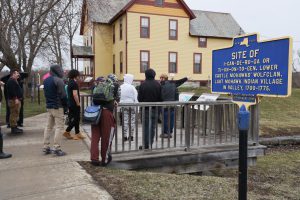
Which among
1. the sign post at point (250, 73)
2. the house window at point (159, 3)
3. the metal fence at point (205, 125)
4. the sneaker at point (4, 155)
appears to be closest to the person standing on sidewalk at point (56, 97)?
the sneaker at point (4, 155)

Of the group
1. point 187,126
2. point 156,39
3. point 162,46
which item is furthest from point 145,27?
point 187,126

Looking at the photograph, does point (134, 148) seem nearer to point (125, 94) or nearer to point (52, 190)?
point (125, 94)

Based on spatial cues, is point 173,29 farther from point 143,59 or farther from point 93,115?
point 93,115

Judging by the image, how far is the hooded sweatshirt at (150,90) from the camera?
688 cm

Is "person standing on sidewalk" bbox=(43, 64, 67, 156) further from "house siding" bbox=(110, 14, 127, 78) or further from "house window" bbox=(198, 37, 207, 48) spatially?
"house window" bbox=(198, 37, 207, 48)

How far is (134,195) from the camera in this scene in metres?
4.43

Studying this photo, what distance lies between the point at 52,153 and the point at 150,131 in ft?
6.65

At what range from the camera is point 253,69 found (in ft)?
11.2

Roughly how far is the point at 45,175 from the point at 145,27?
2297cm

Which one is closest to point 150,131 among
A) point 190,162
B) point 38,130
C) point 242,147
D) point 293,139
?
A: point 190,162

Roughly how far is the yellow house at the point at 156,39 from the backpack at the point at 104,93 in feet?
65.3

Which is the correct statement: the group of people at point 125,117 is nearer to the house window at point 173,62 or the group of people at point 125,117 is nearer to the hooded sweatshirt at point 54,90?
the hooded sweatshirt at point 54,90

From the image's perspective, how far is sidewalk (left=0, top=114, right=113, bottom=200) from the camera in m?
4.32

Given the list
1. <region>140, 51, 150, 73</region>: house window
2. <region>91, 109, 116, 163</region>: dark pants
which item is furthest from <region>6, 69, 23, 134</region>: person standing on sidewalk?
<region>140, 51, 150, 73</region>: house window
